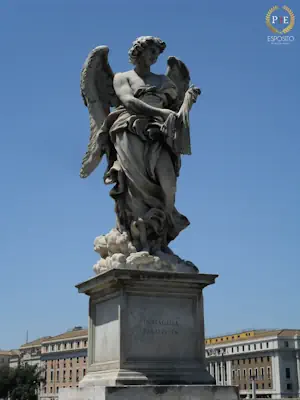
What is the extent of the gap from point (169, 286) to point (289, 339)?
12194cm

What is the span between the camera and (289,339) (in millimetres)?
125438

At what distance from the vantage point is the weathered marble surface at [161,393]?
28.0 feet

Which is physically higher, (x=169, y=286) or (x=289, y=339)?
(x=289, y=339)

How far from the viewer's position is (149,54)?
10.8 meters

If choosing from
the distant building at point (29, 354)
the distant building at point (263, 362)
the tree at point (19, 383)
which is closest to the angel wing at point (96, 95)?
the tree at point (19, 383)

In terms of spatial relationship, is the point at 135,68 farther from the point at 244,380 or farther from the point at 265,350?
the point at 244,380

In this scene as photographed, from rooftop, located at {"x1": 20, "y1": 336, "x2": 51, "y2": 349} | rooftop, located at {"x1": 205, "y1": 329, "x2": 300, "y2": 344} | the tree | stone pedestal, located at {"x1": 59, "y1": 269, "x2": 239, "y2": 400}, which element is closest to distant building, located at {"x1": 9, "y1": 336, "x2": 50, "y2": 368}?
rooftop, located at {"x1": 20, "y1": 336, "x2": 51, "y2": 349}

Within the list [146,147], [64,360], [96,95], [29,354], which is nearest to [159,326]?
[146,147]

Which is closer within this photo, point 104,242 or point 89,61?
point 104,242

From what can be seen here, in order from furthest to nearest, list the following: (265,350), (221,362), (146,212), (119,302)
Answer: (221,362) < (265,350) < (146,212) < (119,302)

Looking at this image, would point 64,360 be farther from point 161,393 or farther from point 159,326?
point 161,393

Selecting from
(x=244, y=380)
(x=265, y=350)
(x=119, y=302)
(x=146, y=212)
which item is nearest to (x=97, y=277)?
(x=119, y=302)

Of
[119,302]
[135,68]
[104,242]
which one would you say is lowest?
[119,302]

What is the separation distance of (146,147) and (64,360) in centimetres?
12544
